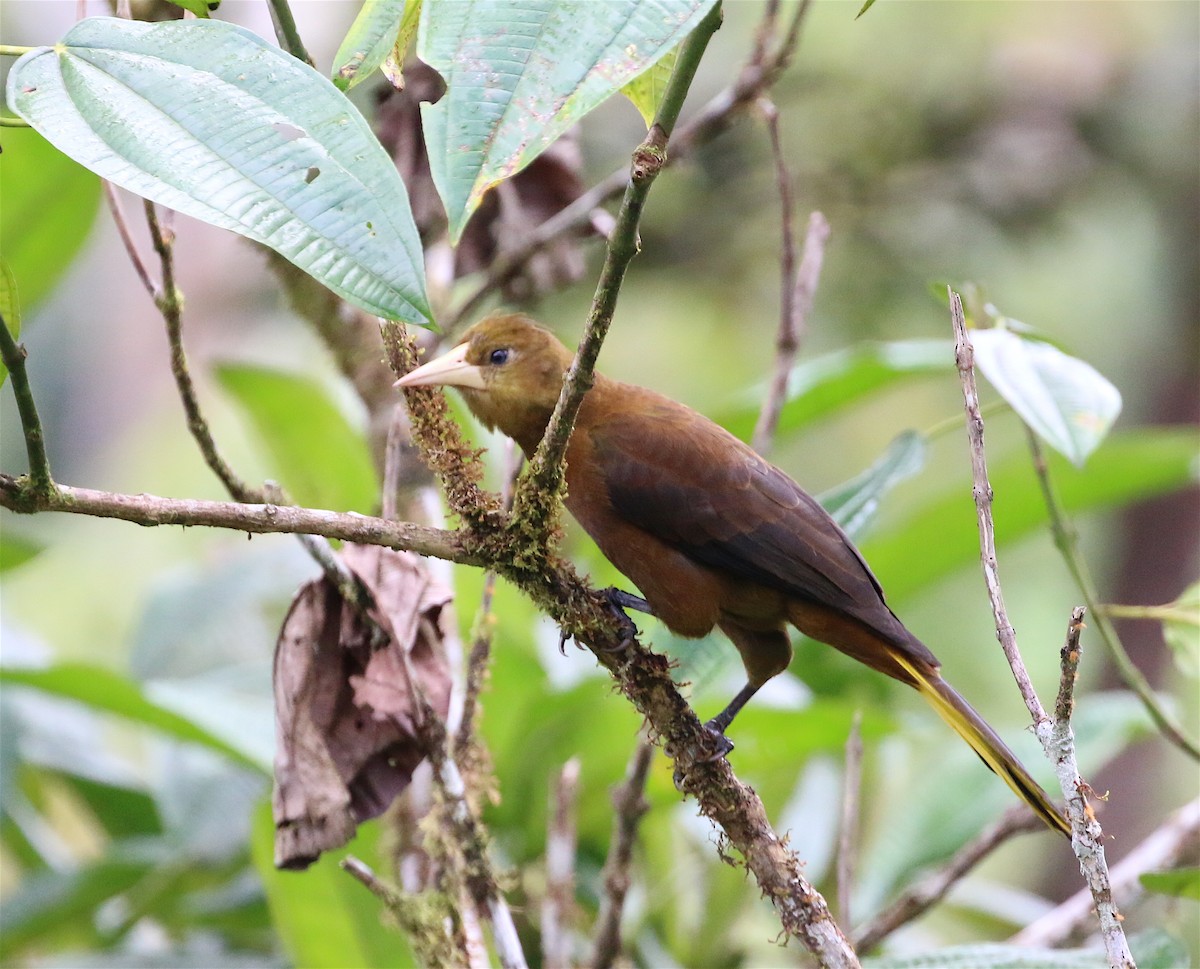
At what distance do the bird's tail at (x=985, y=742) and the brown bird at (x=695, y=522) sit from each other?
34mm

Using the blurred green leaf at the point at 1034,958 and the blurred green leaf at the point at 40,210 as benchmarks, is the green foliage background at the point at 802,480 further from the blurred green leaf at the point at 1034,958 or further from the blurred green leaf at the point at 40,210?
the blurred green leaf at the point at 1034,958

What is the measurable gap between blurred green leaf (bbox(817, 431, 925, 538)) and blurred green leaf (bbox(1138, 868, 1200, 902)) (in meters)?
0.63

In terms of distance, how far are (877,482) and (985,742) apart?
489 mm

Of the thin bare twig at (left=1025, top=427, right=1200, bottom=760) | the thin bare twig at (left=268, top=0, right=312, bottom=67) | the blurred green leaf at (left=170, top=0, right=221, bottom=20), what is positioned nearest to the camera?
the blurred green leaf at (left=170, top=0, right=221, bottom=20)

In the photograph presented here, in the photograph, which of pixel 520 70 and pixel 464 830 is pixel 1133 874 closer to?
pixel 464 830

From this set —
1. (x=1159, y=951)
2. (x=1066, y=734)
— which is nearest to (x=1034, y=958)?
(x=1159, y=951)

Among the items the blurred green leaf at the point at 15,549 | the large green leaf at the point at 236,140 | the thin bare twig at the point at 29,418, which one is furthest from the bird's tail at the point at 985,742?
the blurred green leaf at the point at 15,549

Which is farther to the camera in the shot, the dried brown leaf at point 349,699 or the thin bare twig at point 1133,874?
the thin bare twig at point 1133,874

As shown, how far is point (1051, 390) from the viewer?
5.05 feet

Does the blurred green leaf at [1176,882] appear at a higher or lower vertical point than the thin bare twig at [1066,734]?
lower

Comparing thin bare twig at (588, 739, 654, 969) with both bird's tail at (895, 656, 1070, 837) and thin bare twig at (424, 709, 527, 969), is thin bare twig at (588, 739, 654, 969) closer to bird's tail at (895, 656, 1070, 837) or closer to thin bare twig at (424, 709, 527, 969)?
thin bare twig at (424, 709, 527, 969)

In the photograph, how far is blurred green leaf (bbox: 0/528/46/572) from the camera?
2277 millimetres

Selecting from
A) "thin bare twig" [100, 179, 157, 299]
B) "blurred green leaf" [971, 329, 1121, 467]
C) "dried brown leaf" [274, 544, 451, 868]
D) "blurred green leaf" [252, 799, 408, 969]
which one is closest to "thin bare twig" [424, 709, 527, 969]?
"dried brown leaf" [274, 544, 451, 868]

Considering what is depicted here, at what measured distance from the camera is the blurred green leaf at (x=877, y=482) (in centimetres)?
192
